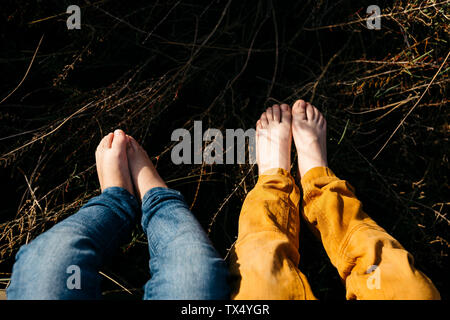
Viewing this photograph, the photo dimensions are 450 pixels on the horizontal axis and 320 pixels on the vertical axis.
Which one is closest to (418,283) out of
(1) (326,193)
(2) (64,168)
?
(1) (326,193)

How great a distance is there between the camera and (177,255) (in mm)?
693

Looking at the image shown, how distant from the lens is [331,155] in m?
1.09

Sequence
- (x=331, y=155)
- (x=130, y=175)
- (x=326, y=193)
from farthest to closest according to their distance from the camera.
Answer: (x=331, y=155)
(x=130, y=175)
(x=326, y=193)

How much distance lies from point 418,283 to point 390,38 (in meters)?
0.75

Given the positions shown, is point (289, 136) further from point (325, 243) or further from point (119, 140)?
point (119, 140)

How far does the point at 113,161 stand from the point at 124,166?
0.03 metres

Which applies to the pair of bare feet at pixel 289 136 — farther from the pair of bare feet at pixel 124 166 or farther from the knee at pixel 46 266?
the knee at pixel 46 266

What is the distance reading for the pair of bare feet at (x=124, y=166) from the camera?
933 millimetres

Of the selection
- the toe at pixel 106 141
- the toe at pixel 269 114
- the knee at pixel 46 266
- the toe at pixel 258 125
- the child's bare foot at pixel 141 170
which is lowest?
the knee at pixel 46 266

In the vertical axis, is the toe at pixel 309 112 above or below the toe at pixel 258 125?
above

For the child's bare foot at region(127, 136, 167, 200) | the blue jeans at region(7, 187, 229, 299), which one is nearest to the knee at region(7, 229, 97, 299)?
the blue jeans at region(7, 187, 229, 299)

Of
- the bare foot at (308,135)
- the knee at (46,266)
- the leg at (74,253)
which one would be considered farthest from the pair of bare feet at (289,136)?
the knee at (46,266)
